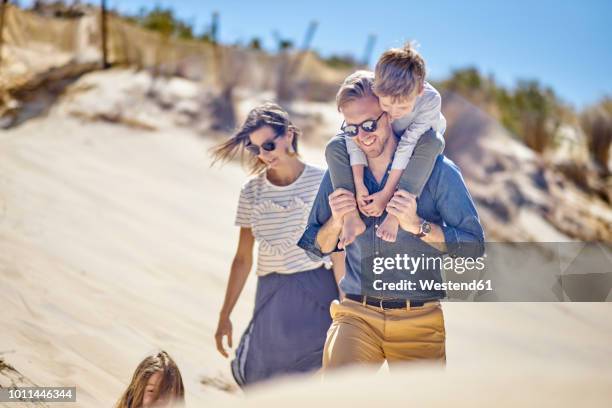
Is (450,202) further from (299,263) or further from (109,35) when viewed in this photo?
(109,35)

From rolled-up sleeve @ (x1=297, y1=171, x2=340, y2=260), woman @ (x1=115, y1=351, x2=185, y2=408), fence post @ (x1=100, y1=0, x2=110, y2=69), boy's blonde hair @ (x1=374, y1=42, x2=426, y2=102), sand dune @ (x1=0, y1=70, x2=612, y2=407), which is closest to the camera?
sand dune @ (x1=0, y1=70, x2=612, y2=407)

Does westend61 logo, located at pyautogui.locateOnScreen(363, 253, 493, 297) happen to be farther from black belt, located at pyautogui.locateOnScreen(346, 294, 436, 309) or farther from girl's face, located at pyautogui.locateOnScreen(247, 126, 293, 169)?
girl's face, located at pyautogui.locateOnScreen(247, 126, 293, 169)

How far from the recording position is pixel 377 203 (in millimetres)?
2949

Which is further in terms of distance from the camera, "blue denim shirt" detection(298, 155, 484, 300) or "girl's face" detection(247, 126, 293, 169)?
"girl's face" detection(247, 126, 293, 169)

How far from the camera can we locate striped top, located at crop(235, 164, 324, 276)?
3857mm

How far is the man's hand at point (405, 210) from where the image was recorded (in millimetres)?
2828

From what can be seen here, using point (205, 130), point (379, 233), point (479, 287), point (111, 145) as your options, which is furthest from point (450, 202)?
point (205, 130)

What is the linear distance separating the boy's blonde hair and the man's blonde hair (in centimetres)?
18

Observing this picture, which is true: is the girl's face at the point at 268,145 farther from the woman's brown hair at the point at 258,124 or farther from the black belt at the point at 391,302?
the black belt at the point at 391,302

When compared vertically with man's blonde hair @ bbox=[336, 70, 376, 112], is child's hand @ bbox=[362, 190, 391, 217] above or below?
below

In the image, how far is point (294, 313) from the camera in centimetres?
384

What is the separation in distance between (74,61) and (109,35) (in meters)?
1.28

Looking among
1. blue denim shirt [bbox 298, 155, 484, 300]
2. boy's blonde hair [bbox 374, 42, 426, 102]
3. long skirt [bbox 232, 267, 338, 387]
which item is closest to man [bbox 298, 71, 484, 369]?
blue denim shirt [bbox 298, 155, 484, 300]

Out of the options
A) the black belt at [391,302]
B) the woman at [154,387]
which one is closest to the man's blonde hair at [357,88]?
the black belt at [391,302]
